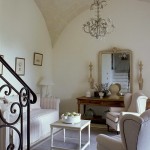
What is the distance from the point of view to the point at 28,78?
18.7 ft

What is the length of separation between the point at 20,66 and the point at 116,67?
2528mm

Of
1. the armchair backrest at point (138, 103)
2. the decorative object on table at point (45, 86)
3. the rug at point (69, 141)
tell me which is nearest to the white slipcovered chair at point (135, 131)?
the rug at point (69, 141)

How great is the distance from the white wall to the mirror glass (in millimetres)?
1649

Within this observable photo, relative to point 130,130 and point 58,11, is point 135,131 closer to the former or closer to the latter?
point 130,130

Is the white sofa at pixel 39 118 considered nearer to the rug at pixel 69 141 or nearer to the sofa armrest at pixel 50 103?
the sofa armrest at pixel 50 103

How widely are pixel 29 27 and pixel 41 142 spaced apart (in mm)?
2907

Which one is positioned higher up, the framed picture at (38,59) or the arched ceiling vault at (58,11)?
the arched ceiling vault at (58,11)

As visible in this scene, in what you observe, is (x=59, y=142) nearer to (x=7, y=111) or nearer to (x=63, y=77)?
(x=7, y=111)

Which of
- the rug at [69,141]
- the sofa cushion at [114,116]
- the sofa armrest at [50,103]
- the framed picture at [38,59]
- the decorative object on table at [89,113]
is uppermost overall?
the framed picture at [38,59]

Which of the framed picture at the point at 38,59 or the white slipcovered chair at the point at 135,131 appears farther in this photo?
the framed picture at the point at 38,59

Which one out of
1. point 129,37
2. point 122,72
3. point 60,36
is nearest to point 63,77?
point 60,36

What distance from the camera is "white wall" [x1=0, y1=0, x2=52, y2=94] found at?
15.9ft

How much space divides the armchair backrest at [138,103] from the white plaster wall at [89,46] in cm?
83

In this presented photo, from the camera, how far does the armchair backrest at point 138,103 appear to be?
4.89m
